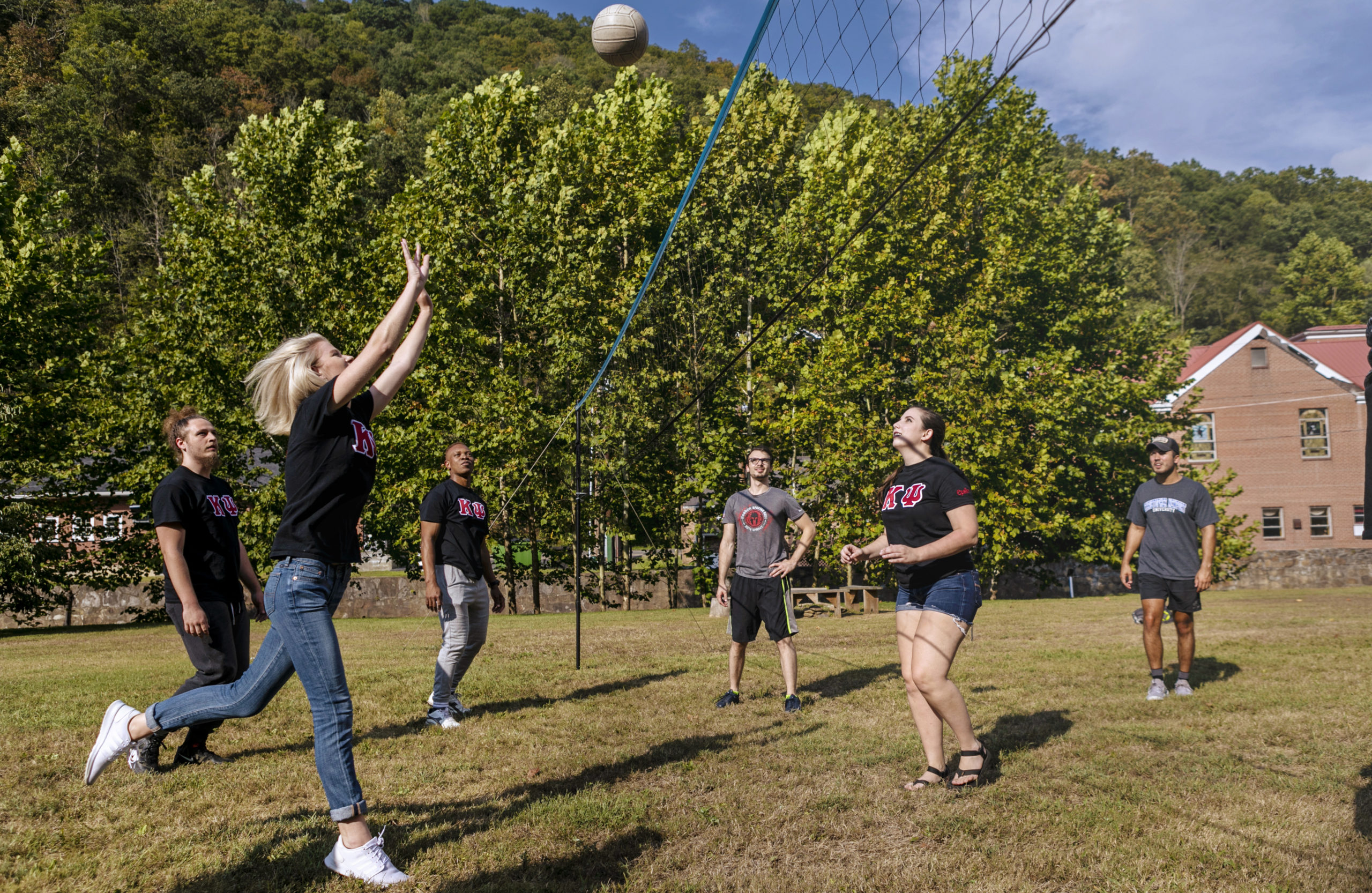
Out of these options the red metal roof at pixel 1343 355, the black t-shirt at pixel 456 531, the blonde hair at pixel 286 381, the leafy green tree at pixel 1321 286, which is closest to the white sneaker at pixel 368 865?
the blonde hair at pixel 286 381

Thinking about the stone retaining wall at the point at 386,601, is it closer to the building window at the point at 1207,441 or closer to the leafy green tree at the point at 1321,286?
the building window at the point at 1207,441

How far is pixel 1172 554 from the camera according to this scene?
734 centimetres

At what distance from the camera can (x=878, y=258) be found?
24.0 metres

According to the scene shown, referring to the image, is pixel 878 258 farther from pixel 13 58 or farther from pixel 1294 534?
pixel 13 58

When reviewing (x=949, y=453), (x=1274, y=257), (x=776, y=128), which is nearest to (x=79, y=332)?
(x=776, y=128)

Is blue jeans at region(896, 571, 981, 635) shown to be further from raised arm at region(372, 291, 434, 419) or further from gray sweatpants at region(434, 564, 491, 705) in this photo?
gray sweatpants at region(434, 564, 491, 705)

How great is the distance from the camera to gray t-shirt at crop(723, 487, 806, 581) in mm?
6918

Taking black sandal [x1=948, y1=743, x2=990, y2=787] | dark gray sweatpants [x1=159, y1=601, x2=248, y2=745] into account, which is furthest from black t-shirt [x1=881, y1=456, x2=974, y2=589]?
dark gray sweatpants [x1=159, y1=601, x2=248, y2=745]

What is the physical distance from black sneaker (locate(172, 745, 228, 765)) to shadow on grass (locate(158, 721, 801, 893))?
128 centimetres

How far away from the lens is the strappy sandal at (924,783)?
14.7 feet

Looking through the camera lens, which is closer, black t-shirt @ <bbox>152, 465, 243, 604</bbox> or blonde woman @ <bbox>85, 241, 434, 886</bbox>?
blonde woman @ <bbox>85, 241, 434, 886</bbox>

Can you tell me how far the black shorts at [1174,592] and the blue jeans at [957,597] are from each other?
11.6 ft

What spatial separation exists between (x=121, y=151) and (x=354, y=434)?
4876 centimetres

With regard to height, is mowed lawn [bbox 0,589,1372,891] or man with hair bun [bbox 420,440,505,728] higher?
man with hair bun [bbox 420,440,505,728]
